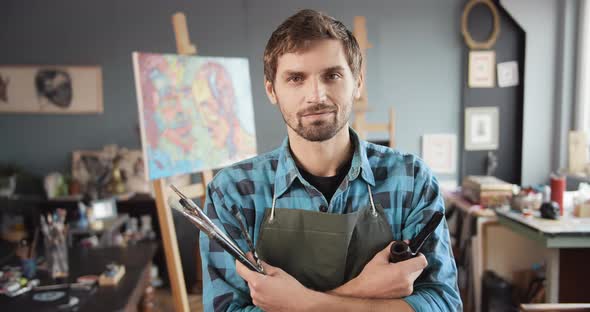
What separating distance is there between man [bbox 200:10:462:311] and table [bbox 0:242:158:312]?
103 centimetres

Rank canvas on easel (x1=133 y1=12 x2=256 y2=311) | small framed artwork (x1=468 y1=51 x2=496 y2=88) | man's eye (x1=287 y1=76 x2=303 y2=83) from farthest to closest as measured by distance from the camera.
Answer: small framed artwork (x1=468 y1=51 x2=496 y2=88) < canvas on easel (x1=133 y1=12 x2=256 y2=311) < man's eye (x1=287 y1=76 x2=303 y2=83)

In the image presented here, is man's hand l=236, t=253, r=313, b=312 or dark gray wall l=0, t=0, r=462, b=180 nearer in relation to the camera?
man's hand l=236, t=253, r=313, b=312

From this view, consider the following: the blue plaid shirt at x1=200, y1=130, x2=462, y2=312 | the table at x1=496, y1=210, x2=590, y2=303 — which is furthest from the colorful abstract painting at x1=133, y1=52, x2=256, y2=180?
the table at x1=496, y1=210, x2=590, y2=303

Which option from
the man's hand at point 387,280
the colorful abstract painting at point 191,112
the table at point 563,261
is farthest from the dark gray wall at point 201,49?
the man's hand at point 387,280

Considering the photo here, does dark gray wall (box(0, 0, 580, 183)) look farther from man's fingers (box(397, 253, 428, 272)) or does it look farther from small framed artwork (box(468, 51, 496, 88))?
man's fingers (box(397, 253, 428, 272))

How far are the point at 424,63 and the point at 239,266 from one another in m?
3.39

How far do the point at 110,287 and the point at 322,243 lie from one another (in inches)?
57.6

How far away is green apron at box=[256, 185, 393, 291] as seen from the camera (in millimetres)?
1148

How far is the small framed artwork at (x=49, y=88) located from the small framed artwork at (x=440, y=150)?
311 cm

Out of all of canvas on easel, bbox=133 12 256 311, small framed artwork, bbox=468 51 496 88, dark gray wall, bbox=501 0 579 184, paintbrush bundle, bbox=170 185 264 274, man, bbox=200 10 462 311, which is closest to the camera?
paintbrush bundle, bbox=170 185 264 274

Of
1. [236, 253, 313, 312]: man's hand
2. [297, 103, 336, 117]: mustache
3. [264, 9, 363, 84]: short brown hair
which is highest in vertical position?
[264, 9, 363, 84]: short brown hair

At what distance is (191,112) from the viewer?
2.51 metres

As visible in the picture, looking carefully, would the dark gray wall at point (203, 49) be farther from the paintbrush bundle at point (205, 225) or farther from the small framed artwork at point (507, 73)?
the paintbrush bundle at point (205, 225)

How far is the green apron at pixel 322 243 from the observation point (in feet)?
3.77
